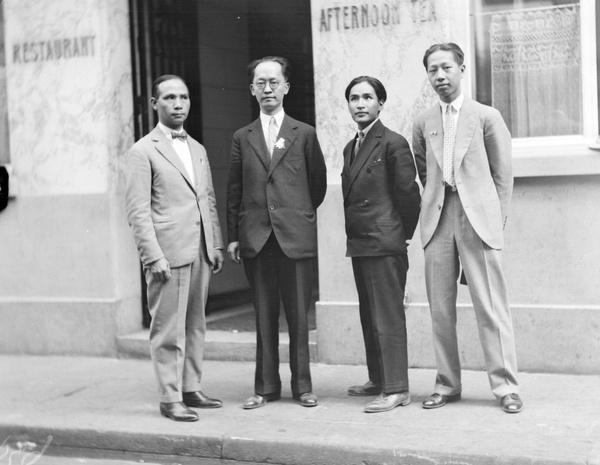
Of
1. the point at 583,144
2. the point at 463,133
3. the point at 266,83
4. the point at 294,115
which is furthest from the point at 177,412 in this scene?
the point at 294,115

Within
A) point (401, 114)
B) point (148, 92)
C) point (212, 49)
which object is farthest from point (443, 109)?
point (212, 49)

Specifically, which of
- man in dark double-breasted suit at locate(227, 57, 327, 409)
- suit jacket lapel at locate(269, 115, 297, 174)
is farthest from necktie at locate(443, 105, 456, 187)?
suit jacket lapel at locate(269, 115, 297, 174)

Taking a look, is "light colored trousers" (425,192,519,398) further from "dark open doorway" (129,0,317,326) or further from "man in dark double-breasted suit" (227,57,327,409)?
"dark open doorway" (129,0,317,326)

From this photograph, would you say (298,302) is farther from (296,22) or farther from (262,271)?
(296,22)

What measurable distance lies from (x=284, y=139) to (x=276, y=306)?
109cm

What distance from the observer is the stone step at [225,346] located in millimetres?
7343

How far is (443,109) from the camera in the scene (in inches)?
221

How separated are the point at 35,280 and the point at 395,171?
13.1 feet

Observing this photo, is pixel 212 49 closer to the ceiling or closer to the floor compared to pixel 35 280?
closer to the ceiling

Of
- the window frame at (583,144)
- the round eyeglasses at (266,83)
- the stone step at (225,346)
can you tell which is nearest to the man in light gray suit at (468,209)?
the round eyeglasses at (266,83)

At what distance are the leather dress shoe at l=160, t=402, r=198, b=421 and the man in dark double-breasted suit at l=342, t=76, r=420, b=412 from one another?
1.09m

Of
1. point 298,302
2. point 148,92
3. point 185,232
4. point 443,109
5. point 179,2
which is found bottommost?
point 298,302

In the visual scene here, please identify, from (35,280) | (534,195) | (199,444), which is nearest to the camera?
(199,444)

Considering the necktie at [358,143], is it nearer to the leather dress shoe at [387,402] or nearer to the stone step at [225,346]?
the leather dress shoe at [387,402]
